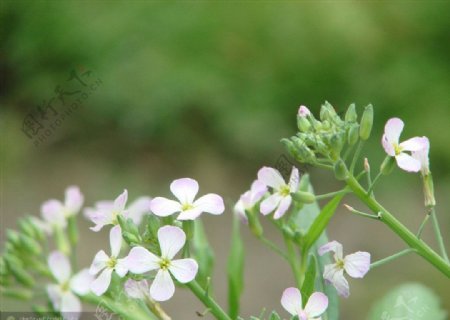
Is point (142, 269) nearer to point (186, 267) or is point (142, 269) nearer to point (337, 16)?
point (186, 267)

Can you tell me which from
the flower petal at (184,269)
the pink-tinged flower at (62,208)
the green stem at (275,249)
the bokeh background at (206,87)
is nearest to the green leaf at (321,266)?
the green stem at (275,249)

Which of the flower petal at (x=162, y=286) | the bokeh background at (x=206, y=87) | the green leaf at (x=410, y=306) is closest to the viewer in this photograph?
the flower petal at (x=162, y=286)

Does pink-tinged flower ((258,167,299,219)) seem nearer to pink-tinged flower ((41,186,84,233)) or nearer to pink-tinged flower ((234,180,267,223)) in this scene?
pink-tinged flower ((234,180,267,223))

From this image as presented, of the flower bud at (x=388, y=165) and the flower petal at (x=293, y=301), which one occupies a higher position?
the flower bud at (x=388, y=165)

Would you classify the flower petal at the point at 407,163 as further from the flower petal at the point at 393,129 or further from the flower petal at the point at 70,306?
the flower petal at the point at 70,306

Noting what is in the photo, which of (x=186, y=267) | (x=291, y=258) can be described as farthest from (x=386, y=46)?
(x=186, y=267)

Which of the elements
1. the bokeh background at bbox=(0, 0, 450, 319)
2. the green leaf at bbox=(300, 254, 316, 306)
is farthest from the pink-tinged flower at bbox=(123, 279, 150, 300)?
the bokeh background at bbox=(0, 0, 450, 319)
